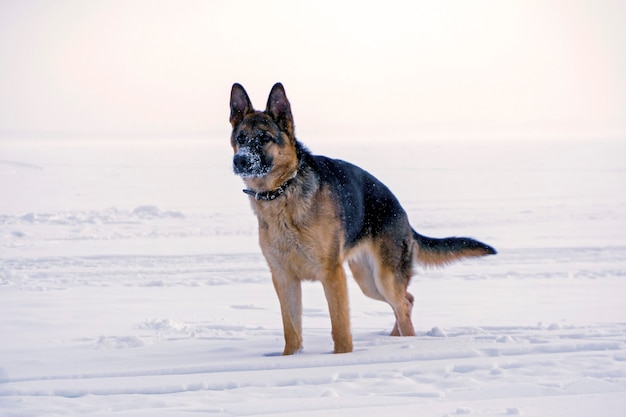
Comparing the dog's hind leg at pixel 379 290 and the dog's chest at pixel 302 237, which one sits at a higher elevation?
the dog's chest at pixel 302 237

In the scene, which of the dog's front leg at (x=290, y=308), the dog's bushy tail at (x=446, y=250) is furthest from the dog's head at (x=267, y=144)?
the dog's bushy tail at (x=446, y=250)

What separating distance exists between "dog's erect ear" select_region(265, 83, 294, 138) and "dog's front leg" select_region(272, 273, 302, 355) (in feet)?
3.61

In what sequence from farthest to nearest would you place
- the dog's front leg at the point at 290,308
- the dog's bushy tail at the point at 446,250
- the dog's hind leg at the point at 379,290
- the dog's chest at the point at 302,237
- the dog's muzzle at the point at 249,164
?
the dog's bushy tail at the point at 446,250 < the dog's hind leg at the point at 379,290 < the dog's front leg at the point at 290,308 < the dog's chest at the point at 302,237 < the dog's muzzle at the point at 249,164

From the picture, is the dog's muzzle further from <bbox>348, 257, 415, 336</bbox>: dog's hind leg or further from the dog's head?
<bbox>348, 257, 415, 336</bbox>: dog's hind leg

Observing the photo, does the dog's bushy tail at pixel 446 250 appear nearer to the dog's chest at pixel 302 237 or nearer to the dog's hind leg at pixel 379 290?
the dog's hind leg at pixel 379 290

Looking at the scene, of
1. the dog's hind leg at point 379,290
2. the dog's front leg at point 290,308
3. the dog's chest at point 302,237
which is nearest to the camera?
the dog's chest at point 302,237

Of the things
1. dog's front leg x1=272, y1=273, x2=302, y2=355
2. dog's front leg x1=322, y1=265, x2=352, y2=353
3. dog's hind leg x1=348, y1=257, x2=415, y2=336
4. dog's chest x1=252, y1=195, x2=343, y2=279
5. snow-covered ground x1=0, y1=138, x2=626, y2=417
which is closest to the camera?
snow-covered ground x1=0, y1=138, x2=626, y2=417

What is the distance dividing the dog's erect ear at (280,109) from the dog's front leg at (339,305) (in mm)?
1096

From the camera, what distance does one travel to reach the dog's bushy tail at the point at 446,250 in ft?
22.5

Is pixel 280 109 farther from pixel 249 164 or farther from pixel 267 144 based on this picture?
pixel 249 164

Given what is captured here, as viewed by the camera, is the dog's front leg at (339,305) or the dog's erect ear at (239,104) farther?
the dog's erect ear at (239,104)

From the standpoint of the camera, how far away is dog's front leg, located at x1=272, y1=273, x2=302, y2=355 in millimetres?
5824

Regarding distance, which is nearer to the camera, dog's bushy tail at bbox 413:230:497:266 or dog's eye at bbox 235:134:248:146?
dog's eye at bbox 235:134:248:146

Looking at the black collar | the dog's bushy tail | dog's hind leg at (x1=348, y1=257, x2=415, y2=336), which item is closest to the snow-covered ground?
dog's hind leg at (x1=348, y1=257, x2=415, y2=336)
